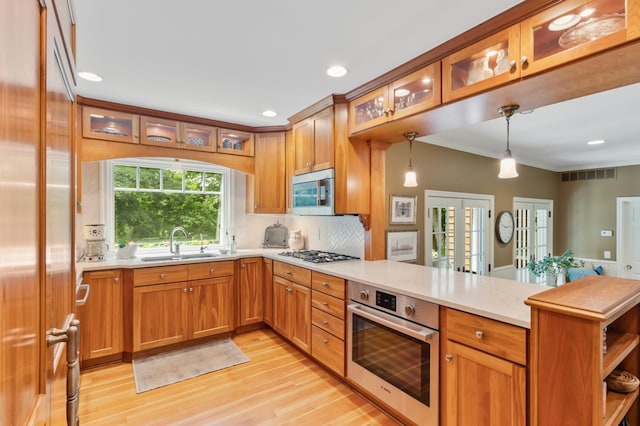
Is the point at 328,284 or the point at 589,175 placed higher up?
the point at 589,175

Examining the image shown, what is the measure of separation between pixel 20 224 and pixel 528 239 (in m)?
6.50

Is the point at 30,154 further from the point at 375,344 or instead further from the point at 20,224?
the point at 375,344

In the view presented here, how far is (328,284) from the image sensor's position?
8.75 feet

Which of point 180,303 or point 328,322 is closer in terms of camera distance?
point 328,322

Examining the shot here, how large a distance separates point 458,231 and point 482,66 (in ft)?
8.88

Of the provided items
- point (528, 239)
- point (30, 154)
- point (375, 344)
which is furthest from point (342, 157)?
point (528, 239)

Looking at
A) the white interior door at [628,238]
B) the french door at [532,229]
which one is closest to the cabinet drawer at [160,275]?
the french door at [532,229]

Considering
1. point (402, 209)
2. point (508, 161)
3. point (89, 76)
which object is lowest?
point (402, 209)

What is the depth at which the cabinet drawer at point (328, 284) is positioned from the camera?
2.53 meters

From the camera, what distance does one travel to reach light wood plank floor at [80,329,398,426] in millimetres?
2145

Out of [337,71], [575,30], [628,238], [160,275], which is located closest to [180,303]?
[160,275]

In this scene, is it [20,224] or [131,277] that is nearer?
[20,224]

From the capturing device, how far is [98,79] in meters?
2.53

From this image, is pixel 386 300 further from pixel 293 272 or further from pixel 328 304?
pixel 293 272
